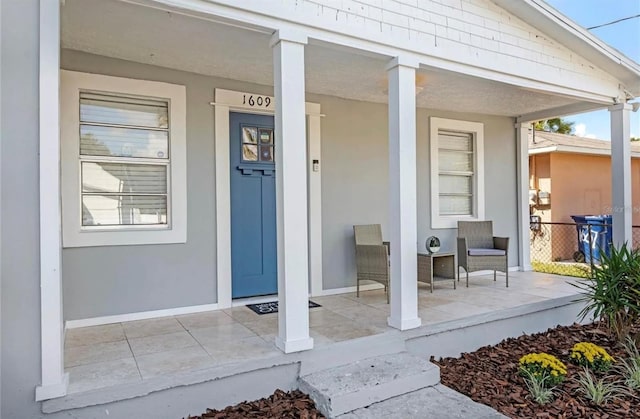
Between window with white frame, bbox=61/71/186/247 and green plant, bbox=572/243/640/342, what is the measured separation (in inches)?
160

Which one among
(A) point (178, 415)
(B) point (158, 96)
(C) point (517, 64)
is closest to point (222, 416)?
(A) point (178, 415)

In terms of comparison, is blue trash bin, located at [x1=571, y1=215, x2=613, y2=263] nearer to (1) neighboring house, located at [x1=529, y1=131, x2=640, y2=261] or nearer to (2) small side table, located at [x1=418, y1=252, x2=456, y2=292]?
(1) neighboring house, located at [x1=529, y1=131, x2=640, y2=261]

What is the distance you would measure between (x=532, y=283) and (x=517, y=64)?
9.62ft

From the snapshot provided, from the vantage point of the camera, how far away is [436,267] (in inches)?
214

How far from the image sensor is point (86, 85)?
3.77 m

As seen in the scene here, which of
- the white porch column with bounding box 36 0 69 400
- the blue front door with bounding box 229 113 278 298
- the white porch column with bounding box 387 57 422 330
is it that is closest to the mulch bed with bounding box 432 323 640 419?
the white porch column with bounding box 387 57 422 330

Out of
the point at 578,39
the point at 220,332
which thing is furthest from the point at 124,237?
the point at 578,39

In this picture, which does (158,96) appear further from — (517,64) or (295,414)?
(517,64)

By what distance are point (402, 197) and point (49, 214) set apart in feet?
8.43

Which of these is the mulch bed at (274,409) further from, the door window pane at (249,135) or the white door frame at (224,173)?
the door window pane at (249,135)

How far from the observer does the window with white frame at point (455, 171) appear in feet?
19.6

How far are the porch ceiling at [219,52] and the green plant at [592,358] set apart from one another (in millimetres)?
2720

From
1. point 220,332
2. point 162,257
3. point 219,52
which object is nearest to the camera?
point 220,332

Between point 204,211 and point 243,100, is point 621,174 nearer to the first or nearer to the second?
point 243,100
